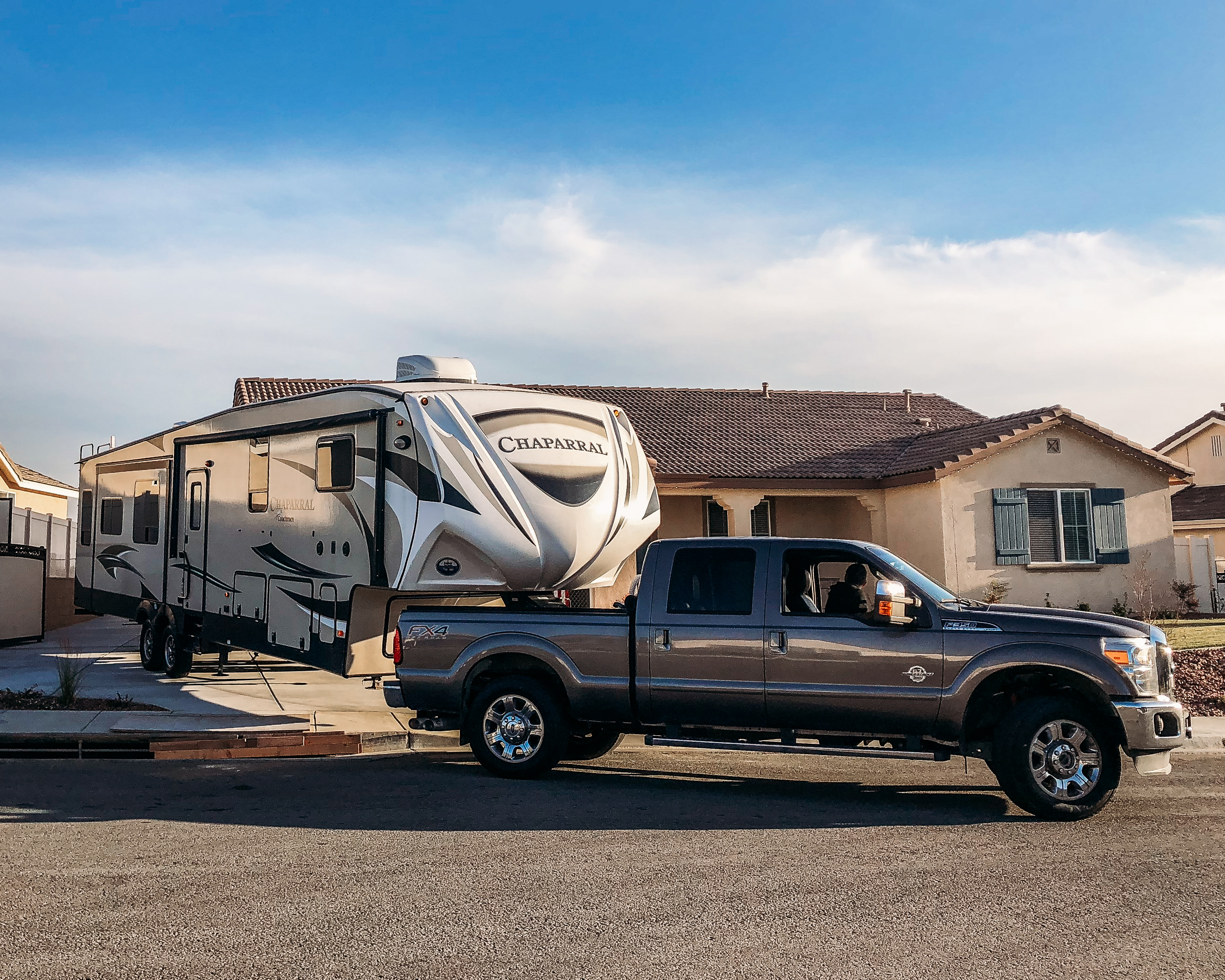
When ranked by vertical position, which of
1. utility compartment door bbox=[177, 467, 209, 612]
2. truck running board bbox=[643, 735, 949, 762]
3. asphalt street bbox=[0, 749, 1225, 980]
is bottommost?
asphalt street bbox=[0, 749, 1225, 980]

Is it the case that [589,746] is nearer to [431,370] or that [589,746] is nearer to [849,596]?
[849,596]

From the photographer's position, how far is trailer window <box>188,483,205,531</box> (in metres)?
13.8

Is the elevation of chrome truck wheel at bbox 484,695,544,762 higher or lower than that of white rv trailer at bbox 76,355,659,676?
lower

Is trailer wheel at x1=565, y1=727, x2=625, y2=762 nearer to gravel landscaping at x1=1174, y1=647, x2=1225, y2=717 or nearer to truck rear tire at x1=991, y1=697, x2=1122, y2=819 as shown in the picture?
truck rear tire at x1=991, y1=697, x2=1122, y2=819

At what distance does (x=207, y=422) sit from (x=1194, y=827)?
37.8 ft

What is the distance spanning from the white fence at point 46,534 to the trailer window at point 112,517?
17.1ft

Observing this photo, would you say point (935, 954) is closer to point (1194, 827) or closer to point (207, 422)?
point (1194, 827)

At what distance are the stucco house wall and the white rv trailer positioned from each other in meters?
11.3

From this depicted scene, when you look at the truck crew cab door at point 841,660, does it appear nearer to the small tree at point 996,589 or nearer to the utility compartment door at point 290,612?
the utility compartment door at point 290,612

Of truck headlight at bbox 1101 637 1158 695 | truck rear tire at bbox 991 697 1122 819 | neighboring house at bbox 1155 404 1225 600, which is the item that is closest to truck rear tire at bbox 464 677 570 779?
truck rear tire at bbox 991 697 1122 819

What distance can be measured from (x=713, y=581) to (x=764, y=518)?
16843mm

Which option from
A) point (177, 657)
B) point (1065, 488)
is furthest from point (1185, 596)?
point (177, 657)

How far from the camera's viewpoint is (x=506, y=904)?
5457 millimetres

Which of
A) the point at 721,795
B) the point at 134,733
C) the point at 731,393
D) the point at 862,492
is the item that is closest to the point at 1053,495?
the point at 862,492
